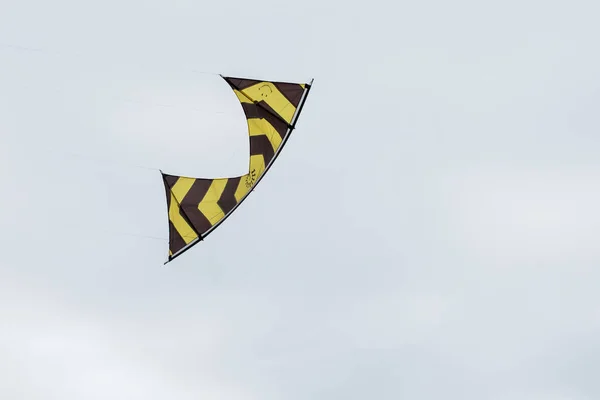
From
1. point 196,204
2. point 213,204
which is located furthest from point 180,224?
point 213,204

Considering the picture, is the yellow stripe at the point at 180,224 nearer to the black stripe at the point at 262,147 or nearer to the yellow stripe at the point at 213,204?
the yellow stripe at the point at 213,204

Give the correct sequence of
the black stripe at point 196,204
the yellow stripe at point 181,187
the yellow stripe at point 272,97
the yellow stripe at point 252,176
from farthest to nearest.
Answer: the yellow stripe at point 181,187
the yellow stripe at point 252,176
the black stripe at point 196,204
the yellow stripe at point 272,97

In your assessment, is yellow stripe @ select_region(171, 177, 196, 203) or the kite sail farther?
yellow stripe @ select_region(171, 177, 196, 203)

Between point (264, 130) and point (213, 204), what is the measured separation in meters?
5.14

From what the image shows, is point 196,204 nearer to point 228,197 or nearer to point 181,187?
point 181,187

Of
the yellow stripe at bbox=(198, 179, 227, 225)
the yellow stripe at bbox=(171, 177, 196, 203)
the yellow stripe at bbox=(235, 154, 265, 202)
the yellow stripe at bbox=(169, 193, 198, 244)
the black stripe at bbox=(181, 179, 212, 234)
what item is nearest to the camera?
the yellow stripe at bbox=(169, 193, 198, 244)

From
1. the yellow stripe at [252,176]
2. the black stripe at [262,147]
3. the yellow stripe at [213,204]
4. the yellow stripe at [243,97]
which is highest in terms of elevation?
the yellow stripe at [243,97]

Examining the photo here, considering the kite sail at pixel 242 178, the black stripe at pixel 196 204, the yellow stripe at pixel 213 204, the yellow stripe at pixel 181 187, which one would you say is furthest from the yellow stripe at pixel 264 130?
the yellow stripe at pixel 181 187

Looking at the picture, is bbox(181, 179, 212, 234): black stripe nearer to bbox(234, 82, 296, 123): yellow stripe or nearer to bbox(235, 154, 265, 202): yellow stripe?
bbox(235, 154, 265, 202): yellow stripe

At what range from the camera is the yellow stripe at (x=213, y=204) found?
67.1 meters

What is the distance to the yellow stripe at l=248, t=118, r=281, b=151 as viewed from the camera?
66812 millimetres

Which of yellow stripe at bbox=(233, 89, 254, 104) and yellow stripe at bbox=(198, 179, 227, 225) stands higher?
yellow stripe at bbox=(233, 89, 254, 104)

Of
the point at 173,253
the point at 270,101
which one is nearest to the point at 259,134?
the point at 270,101

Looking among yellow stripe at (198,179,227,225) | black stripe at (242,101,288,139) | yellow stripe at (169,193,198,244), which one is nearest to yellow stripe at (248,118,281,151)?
black stripe at (242,101,288,139)
